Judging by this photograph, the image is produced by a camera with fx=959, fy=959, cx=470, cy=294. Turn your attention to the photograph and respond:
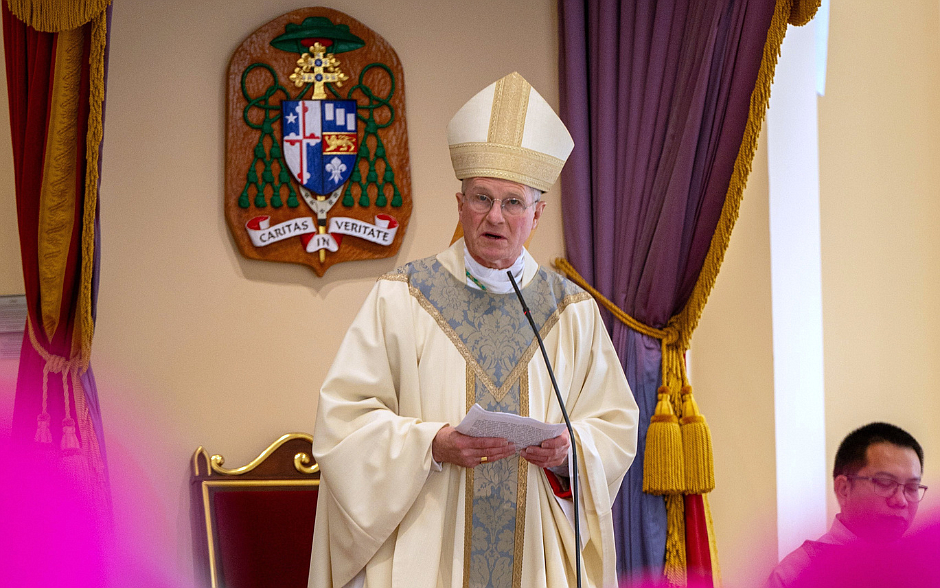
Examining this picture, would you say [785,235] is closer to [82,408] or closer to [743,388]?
[743,388]

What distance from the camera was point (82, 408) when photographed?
3033 millimetres

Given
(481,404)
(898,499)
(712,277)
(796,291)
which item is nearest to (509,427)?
→ (481,404)

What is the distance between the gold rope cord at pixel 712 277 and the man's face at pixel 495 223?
0.83m

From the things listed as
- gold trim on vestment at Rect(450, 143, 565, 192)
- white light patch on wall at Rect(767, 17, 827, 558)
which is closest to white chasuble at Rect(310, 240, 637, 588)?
gold trim on vestment at Rect(450, 143, 565, 192)

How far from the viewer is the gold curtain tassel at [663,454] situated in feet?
10.4

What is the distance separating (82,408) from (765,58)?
2370mm

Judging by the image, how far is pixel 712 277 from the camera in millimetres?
3191

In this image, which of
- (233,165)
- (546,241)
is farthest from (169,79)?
(546,241)

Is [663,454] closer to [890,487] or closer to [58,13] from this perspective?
[890,487]

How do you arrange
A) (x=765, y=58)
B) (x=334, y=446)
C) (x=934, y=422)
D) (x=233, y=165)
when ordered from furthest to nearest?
(x=934, y=422) < (x=233, y=165) < (x=765, y=58) < (x=334, y=446)

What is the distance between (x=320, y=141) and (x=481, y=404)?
4.96 ft

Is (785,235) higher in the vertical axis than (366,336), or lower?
higher

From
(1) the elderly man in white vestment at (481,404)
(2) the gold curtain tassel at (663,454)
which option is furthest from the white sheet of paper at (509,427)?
(2) the gold curtain tassel at (663,454)

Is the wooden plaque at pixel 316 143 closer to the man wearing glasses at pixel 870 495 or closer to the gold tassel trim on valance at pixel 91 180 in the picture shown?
the gold tassel trim on valance at pixel 91 180
